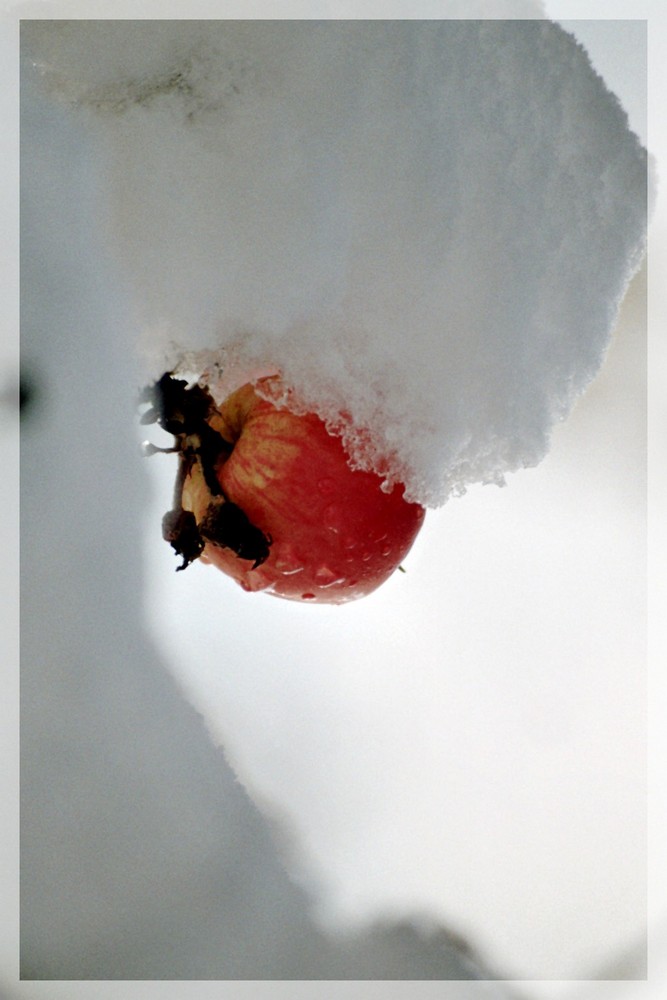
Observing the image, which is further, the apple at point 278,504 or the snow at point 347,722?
the snow at point 347,722

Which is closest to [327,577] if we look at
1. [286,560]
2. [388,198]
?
[286,560]

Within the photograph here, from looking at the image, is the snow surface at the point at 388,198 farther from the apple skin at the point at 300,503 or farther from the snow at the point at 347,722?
the snow at the point at 347,722

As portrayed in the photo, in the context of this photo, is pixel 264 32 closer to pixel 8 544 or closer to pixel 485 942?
pixel 8 544

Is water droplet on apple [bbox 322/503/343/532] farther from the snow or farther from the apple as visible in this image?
the snow

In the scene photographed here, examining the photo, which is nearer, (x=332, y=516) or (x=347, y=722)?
(x=332, y=516)

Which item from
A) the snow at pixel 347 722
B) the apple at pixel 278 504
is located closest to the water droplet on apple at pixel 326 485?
the apple at pixel 278 504

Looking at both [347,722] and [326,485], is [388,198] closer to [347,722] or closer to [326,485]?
[326,485]

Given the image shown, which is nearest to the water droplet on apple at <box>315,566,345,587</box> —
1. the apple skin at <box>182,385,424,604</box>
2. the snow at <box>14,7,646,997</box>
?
the apple skin at <box>182,385,424,604</box>
